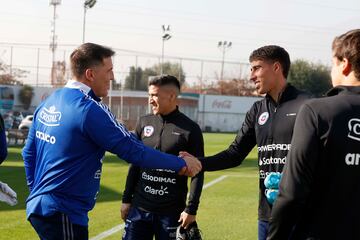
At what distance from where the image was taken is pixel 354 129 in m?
2.91

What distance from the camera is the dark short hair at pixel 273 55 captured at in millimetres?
5191

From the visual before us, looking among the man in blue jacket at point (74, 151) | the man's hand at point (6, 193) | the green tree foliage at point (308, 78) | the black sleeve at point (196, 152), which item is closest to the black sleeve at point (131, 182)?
the black sleeve at point (196, 152)

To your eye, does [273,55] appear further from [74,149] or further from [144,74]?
[144,74]

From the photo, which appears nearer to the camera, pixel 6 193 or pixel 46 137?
pixel 46 137

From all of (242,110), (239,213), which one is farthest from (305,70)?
(239,213)

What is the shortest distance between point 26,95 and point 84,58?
5409cm

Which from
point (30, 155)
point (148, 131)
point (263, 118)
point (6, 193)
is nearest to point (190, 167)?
point (263, 118)

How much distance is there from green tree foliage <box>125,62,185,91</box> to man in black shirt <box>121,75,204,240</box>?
223 feet

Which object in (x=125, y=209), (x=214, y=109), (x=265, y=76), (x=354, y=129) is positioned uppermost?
(x=265, y=76)

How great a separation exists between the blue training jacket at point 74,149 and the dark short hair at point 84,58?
0.38 ft

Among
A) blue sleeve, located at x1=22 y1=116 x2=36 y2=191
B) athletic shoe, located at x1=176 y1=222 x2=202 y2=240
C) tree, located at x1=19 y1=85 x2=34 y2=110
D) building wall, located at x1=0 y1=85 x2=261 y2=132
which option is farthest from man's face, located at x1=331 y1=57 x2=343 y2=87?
building wall, located at x1=0 y1=85 x2=261 y2=132

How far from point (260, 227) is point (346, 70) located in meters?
2.36

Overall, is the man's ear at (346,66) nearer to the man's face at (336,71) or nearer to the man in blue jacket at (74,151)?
the man's face at (336,71)

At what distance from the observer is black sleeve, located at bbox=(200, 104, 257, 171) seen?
516 cm
